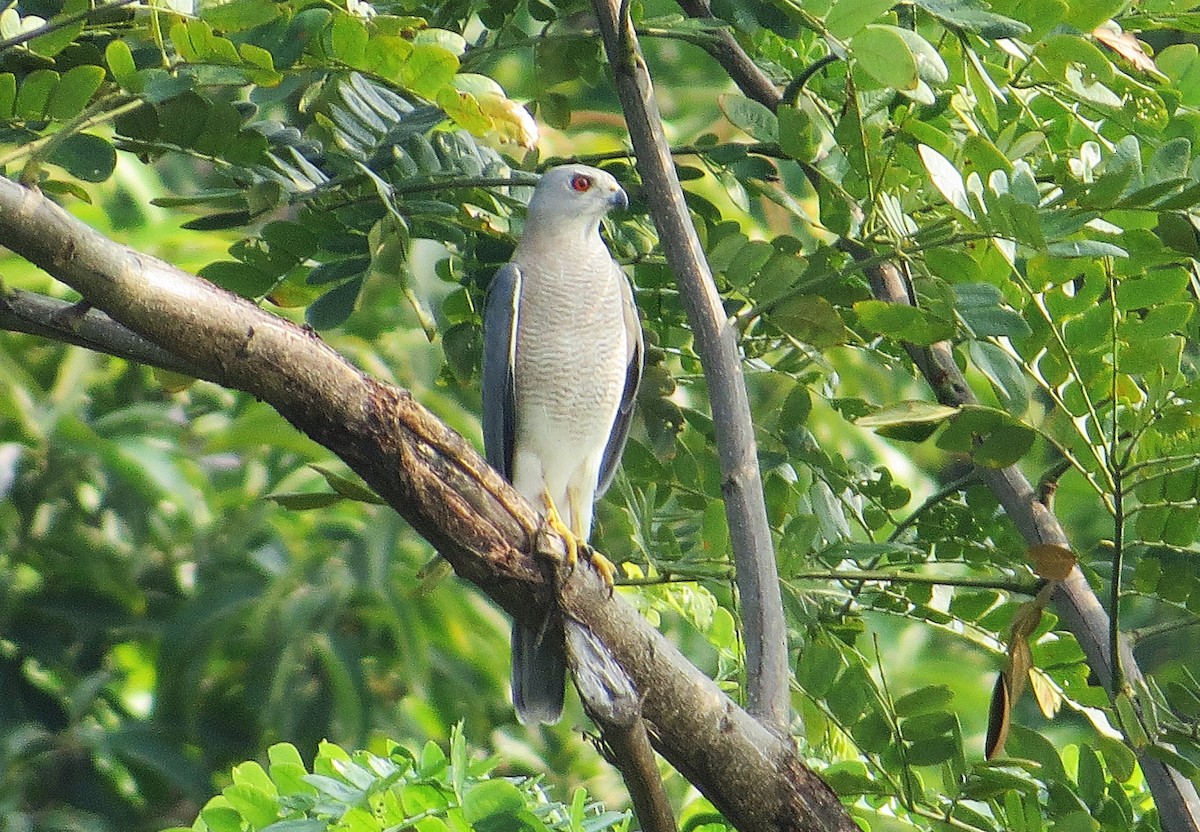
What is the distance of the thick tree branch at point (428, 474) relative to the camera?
1.58 metres

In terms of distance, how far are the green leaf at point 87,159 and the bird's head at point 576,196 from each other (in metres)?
0.92

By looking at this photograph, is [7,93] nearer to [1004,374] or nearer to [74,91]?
[74,91]

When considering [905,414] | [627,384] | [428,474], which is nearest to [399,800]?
[428,474]

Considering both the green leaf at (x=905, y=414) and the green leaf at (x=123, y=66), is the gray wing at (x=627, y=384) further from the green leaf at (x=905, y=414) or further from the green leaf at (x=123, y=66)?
the green leaf at (x=123, y=66)

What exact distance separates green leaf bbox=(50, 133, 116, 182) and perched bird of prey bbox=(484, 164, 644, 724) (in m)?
0.90

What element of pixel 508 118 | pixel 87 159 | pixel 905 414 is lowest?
pixel 905 414

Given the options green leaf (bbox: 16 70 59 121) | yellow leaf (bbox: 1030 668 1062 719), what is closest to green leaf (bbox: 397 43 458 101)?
green leaf (bbox: 16 70 59 121)

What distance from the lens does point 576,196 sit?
307 cm

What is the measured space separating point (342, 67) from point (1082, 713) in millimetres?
1602

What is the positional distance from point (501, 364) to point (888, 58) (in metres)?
1.48

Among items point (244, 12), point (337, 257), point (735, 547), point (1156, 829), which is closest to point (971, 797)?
point (1156, 829)

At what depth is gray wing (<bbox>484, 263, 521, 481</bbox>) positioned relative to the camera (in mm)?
2971

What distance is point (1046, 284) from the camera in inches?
78.2

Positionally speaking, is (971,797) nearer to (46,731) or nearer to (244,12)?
(244,12)
